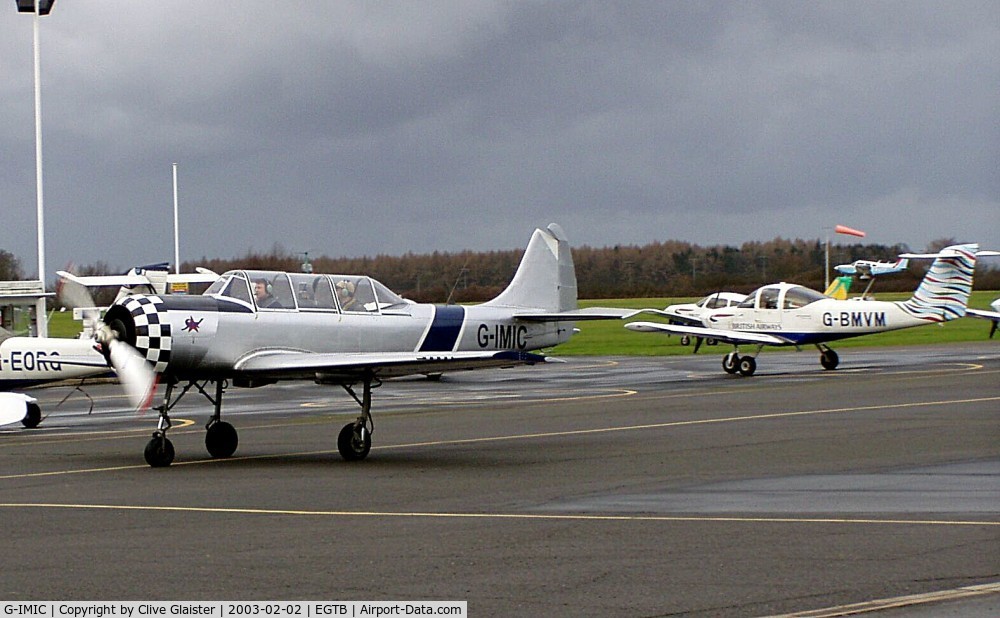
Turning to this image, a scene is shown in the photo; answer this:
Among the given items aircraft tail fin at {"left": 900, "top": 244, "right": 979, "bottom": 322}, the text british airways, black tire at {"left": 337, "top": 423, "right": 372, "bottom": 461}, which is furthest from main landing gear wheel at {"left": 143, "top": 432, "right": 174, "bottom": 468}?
aircraft tail fin at {"left": 900, "top": 244, "right": 979, "bottom": 322}

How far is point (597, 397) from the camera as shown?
25359 millimetres

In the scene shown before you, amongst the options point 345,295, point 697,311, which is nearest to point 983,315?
point 697,311

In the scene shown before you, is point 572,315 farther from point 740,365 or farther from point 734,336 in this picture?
point 734,336

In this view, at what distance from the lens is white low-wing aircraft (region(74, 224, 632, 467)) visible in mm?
14648

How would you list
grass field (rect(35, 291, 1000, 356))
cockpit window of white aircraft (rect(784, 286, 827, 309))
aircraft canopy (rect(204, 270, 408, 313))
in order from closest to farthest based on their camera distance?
aircraft canopy (rect(204, 270, 408, 313)), cockpit window of white aircraft (rect(784, 286, 827, 309)), grass field (rect(35, 291, 1000, 356))

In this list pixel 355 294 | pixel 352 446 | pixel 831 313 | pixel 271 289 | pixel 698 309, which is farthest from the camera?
pixel 698 309

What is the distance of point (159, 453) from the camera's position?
15.0m

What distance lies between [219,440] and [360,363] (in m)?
2.38

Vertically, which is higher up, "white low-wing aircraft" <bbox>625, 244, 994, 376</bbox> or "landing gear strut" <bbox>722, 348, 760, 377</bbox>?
"white low-wing aircraft" <bbox>625, 244, 994, 376</bbox>

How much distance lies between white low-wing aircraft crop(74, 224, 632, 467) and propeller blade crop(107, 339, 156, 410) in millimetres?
22

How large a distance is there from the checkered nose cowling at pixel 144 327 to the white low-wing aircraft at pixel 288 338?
0.01m

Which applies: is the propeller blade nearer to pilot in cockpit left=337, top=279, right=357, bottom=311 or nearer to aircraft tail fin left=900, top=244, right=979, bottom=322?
pilot in cockpit left=337, top=279, right=357, bottom=311

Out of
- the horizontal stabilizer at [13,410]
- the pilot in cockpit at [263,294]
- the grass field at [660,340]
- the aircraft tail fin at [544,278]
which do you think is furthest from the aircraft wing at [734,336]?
the pilot in cockpit at [263,294]

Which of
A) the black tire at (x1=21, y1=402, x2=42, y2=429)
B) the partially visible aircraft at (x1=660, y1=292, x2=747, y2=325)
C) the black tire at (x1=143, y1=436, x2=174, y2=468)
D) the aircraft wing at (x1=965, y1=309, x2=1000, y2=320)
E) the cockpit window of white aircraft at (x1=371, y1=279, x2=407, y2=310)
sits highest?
the cockpit window of white aircraft at (x1=371, y1=279, x2=407, y2=310)
